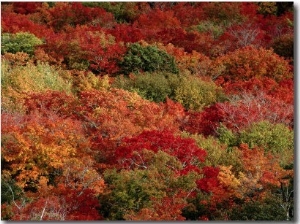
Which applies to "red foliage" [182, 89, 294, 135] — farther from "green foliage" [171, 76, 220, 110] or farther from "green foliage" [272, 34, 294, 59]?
"green foliage" [272, 34, 294, 59]

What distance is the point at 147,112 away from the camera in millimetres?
23875

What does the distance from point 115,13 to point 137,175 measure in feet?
69.5

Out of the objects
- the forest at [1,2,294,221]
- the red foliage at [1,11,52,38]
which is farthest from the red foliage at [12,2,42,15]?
the red foliage at [1,11,52,38]

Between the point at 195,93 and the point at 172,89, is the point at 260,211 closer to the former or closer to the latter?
the point at 195,93

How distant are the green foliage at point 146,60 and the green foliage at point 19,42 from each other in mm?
3876

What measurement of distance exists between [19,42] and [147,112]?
8809 mm

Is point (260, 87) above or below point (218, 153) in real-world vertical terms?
below

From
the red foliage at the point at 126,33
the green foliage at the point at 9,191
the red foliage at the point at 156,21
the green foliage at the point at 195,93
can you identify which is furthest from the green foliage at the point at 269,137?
the red foliage at the point at 156,21

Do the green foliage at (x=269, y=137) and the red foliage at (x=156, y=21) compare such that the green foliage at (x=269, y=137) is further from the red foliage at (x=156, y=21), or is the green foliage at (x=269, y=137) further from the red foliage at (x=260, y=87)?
the red foliage at (x=156, y=21)

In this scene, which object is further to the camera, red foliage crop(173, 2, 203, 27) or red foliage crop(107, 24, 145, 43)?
red foliage crop(173, 2, 203, 27)

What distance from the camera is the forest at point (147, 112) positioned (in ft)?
53.1

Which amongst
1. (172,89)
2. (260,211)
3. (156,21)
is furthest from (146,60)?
(260,211)

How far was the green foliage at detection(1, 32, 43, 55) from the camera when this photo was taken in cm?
2942

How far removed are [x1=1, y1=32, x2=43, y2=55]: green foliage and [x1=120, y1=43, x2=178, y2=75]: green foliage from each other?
3876 mm
